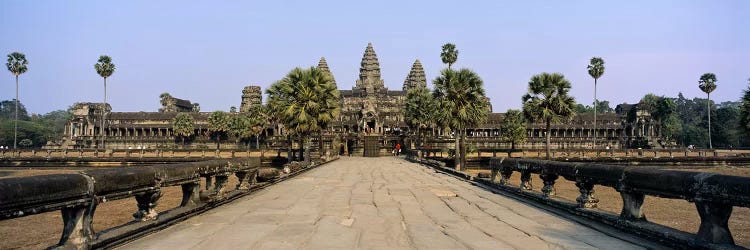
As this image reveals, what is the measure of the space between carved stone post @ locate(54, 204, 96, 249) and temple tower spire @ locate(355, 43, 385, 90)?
428 ft

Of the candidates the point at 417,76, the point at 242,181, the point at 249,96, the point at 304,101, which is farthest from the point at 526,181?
the point at 417,76

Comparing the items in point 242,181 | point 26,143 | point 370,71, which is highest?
point 370,71

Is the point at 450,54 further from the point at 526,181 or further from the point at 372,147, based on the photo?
the point at 526,181

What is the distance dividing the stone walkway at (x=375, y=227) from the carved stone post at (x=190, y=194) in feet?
1.18

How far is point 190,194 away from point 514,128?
250 ft

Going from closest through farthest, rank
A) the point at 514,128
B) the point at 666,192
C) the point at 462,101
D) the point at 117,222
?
the point at 666,192, the point at 117,222, the point at 462,101, the point at 514,128

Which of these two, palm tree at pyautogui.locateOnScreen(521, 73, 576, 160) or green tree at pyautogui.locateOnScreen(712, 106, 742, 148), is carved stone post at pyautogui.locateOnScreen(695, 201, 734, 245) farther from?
green tree at pyautogui.locateOnScreen(712, 106, 742, 148)

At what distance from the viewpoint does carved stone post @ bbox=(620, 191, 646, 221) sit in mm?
7348

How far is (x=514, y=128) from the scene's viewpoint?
264ft

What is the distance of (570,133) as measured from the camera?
11325 cm

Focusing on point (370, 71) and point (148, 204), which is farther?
point (370, 71)

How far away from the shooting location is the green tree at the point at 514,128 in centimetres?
7962

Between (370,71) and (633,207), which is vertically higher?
(370,71)

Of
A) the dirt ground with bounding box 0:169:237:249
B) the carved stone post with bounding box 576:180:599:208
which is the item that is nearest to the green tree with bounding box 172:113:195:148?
the dirt ground with bounding box 0:169:237:249
